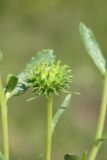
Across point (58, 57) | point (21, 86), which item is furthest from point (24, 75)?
point (58, 57)

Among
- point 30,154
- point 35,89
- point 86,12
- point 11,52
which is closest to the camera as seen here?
point 35,89

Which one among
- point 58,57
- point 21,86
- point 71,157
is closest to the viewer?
point 71,157

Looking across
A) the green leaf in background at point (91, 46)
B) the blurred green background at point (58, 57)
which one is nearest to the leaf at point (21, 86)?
the green leaf in background at point (91, 46)

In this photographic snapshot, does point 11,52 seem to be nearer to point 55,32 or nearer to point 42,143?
point 55,32

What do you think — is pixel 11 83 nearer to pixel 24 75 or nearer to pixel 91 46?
pixel 24 75

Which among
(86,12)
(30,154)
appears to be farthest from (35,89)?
(86,12)
